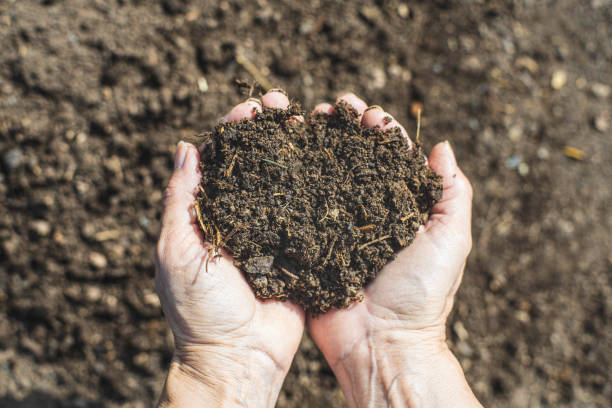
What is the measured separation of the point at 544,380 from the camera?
308 centimetres

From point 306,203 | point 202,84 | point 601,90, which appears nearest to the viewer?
point 306,203

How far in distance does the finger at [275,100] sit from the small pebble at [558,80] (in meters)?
2.49

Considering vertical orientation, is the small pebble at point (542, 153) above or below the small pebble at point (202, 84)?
below

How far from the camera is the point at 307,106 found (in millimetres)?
2898

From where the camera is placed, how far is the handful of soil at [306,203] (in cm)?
183

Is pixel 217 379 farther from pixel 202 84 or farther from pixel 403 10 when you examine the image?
pixel 403 10

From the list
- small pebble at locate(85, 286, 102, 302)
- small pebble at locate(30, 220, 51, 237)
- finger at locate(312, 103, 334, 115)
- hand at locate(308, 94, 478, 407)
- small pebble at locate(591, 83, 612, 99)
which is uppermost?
finger at locate(312, 103, 334, 115)

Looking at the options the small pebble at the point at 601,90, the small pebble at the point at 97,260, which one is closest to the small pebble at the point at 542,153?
the small pebble at the point at 601,90

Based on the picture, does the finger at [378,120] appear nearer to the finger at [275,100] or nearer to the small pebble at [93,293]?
the finger at [275,100]

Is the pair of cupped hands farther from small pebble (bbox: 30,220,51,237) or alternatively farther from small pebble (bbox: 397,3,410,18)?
small pebble (bbox: 397,3,410,18)

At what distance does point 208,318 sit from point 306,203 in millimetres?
662

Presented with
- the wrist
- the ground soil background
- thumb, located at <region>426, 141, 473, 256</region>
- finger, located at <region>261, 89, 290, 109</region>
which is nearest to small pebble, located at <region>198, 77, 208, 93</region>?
the ground soil background

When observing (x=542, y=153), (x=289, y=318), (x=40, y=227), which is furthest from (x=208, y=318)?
(x=542, y=153)

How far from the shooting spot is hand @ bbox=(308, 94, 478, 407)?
1868mm
